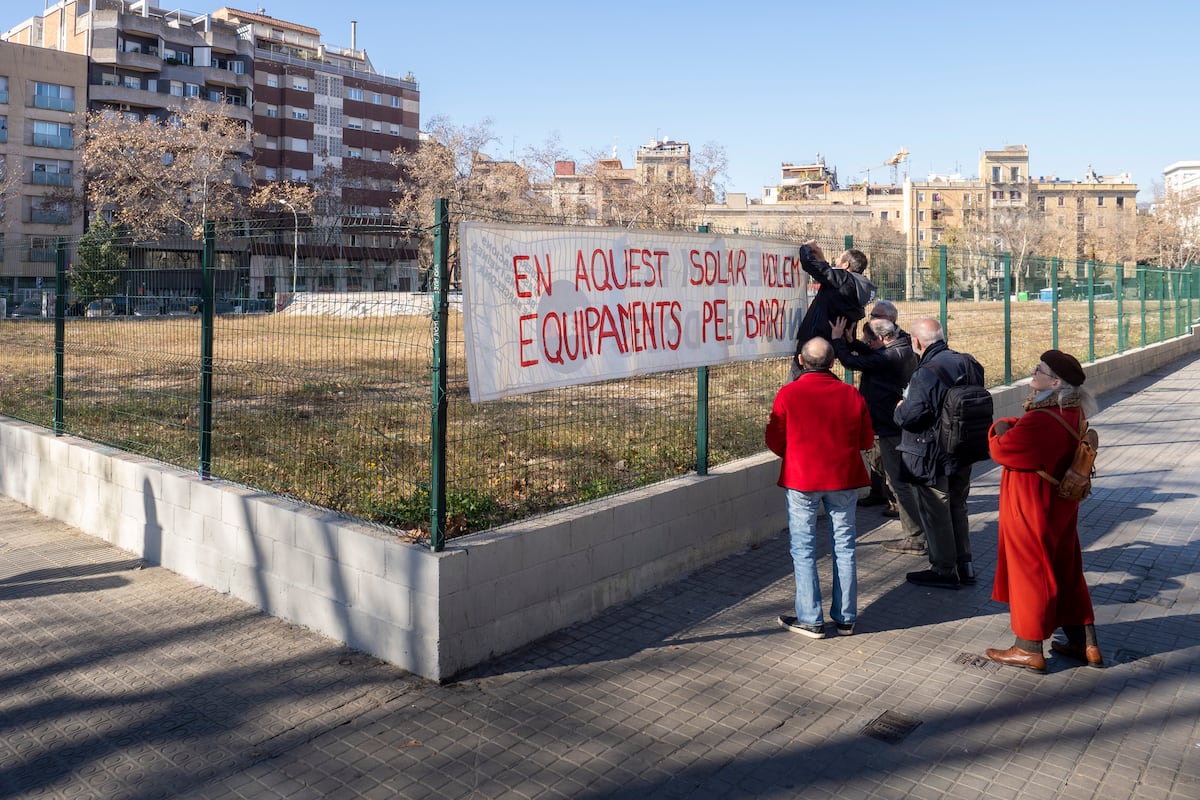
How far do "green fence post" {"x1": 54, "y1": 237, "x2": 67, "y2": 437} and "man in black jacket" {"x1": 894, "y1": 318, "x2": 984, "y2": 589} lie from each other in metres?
6.64

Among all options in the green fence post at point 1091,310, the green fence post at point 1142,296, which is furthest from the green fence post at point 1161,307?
the green fence post at point 1091,310

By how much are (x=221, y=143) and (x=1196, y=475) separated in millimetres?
46819

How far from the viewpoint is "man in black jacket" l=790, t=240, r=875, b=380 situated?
704 cm

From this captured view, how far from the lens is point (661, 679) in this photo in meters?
4.93

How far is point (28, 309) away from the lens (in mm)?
9852

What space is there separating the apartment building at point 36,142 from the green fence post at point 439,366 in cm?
5929

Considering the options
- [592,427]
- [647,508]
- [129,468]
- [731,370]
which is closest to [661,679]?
[647,508]

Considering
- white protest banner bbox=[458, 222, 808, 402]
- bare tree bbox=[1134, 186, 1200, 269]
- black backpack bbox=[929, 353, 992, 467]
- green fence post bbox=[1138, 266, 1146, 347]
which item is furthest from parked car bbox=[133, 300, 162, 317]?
bare tree bbox=[1134, 186, 1200, 269]

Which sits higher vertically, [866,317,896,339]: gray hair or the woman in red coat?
[866,317,896,339]: gray hair

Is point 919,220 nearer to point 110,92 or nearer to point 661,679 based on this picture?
point 110,92

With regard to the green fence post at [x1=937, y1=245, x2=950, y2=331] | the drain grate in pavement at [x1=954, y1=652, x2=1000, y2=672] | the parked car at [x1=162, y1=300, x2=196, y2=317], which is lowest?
the drain grate in pavement at [x1=954, y1=652, x2=1000, y2=672]

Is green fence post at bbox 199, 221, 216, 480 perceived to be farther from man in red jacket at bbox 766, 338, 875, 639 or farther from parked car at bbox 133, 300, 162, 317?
man in red jacket at bbox 766, 338, 875, 639

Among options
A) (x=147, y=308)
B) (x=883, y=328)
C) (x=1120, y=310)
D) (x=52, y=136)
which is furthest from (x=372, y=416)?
(x=52, y=136)

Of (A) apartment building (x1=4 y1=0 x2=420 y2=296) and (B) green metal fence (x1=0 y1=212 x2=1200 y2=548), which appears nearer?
(B) green metal fence (x1=0 y1=212 x2=1200 y2=548)
